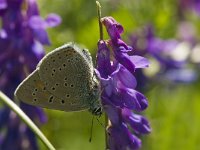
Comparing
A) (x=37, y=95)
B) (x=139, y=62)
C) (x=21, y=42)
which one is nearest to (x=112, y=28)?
(x=139, y=62)

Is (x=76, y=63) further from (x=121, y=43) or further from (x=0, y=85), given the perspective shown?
(x=0, y=85)

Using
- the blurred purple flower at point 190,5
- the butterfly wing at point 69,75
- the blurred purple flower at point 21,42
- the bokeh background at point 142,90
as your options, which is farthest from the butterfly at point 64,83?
the blurred purple flower at point 190,5

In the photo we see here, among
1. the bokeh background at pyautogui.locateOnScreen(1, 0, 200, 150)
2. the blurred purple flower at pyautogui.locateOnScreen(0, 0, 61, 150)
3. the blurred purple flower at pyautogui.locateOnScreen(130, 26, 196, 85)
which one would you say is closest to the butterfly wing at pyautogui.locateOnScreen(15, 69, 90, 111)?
the blurred purple flower at pyautogui.locateOnScreen(0, 0, 61, 150)

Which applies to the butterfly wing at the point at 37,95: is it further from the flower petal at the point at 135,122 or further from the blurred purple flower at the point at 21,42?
the blurred purple flower at the point at 21,42

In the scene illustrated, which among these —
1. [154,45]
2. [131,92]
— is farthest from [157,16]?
[131,92]

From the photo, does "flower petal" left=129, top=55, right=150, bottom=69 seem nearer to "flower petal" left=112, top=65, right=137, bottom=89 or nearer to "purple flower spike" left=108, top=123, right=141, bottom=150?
"flower petal" left=112, top=65, right=137, bottom=89

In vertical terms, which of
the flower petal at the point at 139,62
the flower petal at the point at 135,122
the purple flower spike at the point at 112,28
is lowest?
the flower petal at the point at 135,122

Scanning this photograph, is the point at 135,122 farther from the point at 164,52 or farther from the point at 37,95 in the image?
the point at 164,52
